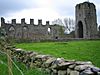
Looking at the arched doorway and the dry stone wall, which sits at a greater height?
the arched doorway

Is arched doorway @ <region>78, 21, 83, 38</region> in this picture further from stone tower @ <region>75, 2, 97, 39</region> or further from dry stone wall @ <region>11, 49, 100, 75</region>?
dry stone wall @ <region>11, 49, 100, 75</region>

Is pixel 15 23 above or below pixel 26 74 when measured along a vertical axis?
above

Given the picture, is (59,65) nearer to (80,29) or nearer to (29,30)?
(29,30)

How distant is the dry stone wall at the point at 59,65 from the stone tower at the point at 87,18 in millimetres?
36947

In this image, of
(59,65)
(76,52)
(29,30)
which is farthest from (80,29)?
(59,65)

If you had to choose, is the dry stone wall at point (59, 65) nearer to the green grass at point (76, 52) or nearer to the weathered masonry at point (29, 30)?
the green grass at point (76, 52)

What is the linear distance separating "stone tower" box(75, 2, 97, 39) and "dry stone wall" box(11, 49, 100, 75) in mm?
36947

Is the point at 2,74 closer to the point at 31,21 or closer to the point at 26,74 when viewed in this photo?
the point at 26,74

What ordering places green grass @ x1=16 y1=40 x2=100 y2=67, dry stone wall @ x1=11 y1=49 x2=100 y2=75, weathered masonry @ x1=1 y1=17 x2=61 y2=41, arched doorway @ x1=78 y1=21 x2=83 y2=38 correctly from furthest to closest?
arched doorway @ x1=78 y1=21 x2=83 y2=38 < weathered masonry @ x1=1 y1=17 x2=61 y2=41 < green grass @ x1=16 y1=40 x2=100 y2=67 < dry stone wall @ x1=11 y1=49 x2=100 y2=75

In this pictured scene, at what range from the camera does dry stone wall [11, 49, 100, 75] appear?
5230mm

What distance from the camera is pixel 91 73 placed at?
484 cm

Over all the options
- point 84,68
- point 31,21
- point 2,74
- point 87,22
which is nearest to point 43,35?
point 31,21

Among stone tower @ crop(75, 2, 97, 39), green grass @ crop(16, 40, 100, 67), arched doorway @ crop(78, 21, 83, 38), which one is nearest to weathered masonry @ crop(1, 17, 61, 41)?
arched doorway @ crop(78, 21, 83, 38)

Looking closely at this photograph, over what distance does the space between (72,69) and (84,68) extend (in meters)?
0.68
